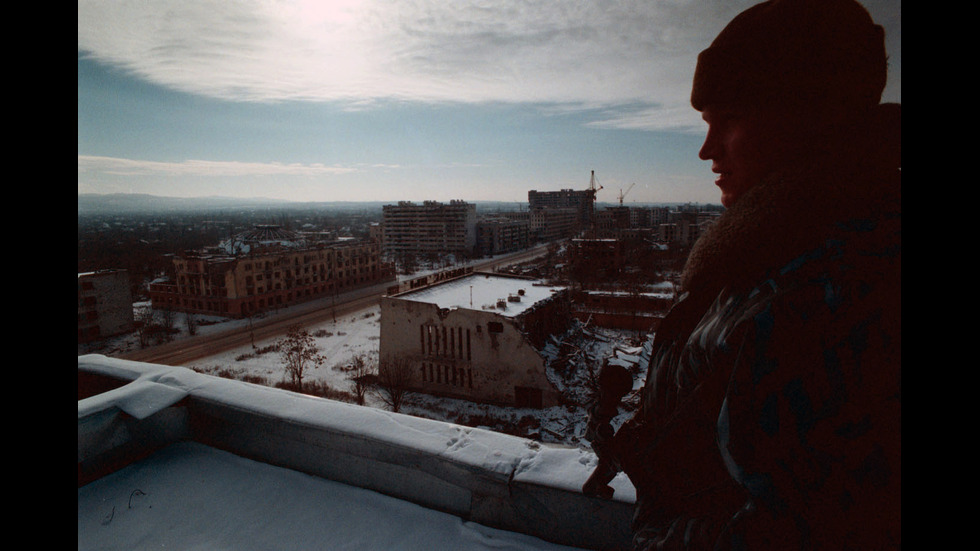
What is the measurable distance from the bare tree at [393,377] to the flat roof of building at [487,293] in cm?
235

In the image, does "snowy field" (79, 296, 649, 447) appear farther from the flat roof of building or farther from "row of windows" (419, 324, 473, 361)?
the flat roof of building

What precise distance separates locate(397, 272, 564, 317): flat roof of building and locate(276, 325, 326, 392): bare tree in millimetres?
4488

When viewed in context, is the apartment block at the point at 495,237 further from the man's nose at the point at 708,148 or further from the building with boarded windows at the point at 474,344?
the man's nose at the point at 708,148

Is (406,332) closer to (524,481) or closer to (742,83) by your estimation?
(524,481)

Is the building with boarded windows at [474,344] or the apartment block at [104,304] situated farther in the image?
the apartment block at [104,304]

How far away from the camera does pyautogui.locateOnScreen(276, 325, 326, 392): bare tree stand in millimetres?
16859

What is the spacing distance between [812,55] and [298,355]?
63.6 ft

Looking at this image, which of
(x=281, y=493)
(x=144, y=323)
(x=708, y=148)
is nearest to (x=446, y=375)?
(x=281, y=493)

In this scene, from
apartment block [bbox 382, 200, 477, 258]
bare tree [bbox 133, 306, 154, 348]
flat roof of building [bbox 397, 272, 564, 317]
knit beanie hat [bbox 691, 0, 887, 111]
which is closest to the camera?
knit beanie hat [bbox 691, 0, 887, 111]

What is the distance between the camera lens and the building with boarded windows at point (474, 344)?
15258 millimetres

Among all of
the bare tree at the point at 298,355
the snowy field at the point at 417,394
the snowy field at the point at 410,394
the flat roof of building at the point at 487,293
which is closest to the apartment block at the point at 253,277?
the snowy field at the point at 410,394

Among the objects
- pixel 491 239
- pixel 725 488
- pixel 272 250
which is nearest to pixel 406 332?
pixel 725 488

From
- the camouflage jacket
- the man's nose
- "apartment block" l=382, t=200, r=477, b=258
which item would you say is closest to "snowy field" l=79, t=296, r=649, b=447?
the man's nose

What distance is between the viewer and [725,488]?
938 mm
